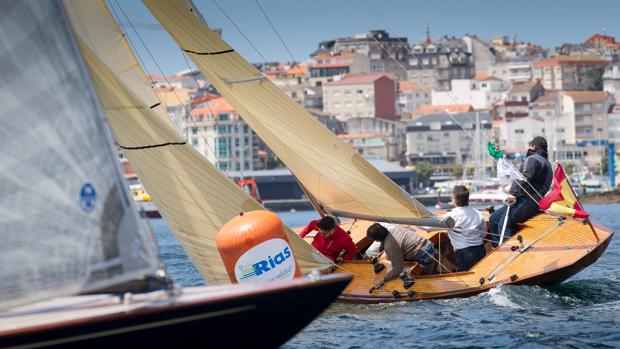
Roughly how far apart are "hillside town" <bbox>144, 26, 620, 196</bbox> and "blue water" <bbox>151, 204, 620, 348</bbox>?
92621 millimetres

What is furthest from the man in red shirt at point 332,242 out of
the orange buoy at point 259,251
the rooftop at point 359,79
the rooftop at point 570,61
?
the rooftop at point 570,61

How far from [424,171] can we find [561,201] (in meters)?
117

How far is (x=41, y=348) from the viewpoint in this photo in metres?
7.56

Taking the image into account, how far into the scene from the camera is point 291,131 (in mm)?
15297

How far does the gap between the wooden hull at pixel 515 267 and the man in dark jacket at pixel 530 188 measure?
287 millimetres

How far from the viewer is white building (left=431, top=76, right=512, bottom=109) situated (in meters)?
166

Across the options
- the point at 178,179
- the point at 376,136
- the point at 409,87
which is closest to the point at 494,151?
the point at 178,179

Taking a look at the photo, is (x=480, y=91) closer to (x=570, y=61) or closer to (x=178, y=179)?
(x=570, y=61)

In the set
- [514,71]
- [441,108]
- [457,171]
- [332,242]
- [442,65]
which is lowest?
[457,171]

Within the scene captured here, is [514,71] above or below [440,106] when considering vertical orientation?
above

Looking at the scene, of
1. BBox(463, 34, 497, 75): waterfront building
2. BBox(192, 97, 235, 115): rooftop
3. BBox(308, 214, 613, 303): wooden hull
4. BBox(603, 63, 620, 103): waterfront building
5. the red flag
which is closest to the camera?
BBox(308, 214, 613, 303): wooden hull

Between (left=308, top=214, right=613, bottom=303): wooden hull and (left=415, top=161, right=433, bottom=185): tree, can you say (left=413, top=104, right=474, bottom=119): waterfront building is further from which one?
(left=308, top=214, right=613, bottom=303): wooden hull

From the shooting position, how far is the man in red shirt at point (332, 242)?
14.9 m

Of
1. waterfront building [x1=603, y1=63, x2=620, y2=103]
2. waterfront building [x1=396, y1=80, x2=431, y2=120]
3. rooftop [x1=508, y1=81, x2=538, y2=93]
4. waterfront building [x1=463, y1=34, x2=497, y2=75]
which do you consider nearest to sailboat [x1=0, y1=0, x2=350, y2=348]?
rooftop [x1=508, y1=81, x2=538, y2=93]
